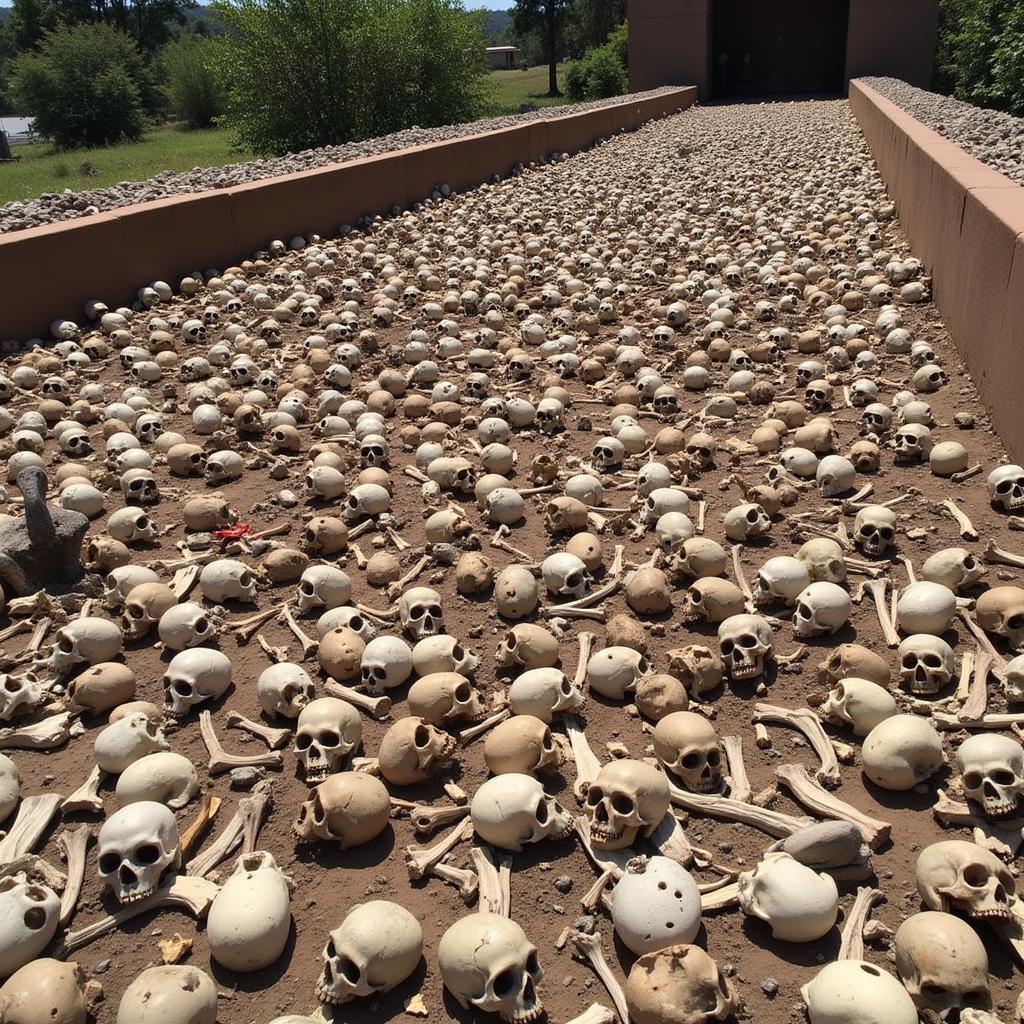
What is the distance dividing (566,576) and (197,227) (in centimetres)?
804

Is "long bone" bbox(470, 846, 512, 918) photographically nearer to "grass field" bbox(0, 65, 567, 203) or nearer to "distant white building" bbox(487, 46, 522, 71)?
"grass field" bbox(0, 65, 567, 203)

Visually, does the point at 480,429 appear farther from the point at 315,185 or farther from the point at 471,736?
the point at 315,185

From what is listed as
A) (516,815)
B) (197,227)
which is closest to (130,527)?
(516,815)

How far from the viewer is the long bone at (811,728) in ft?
10.0

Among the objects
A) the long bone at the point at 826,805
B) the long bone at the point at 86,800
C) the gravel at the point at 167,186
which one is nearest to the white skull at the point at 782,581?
the long bone at the point at 826,805

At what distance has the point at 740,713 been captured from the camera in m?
3.44

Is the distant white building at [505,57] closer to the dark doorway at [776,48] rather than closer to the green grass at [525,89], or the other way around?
the green grass at [525,89]

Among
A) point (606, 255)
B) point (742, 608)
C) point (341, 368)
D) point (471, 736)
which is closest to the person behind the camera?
point (471, 736)

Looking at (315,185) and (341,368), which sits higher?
(315,185)

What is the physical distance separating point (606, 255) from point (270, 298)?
158 inches

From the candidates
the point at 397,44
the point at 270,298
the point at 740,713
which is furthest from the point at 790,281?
the point at 397,44

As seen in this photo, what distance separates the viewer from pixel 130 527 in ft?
15.9

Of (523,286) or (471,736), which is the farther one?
(523,286)

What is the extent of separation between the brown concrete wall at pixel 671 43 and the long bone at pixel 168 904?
3800 centimetres
